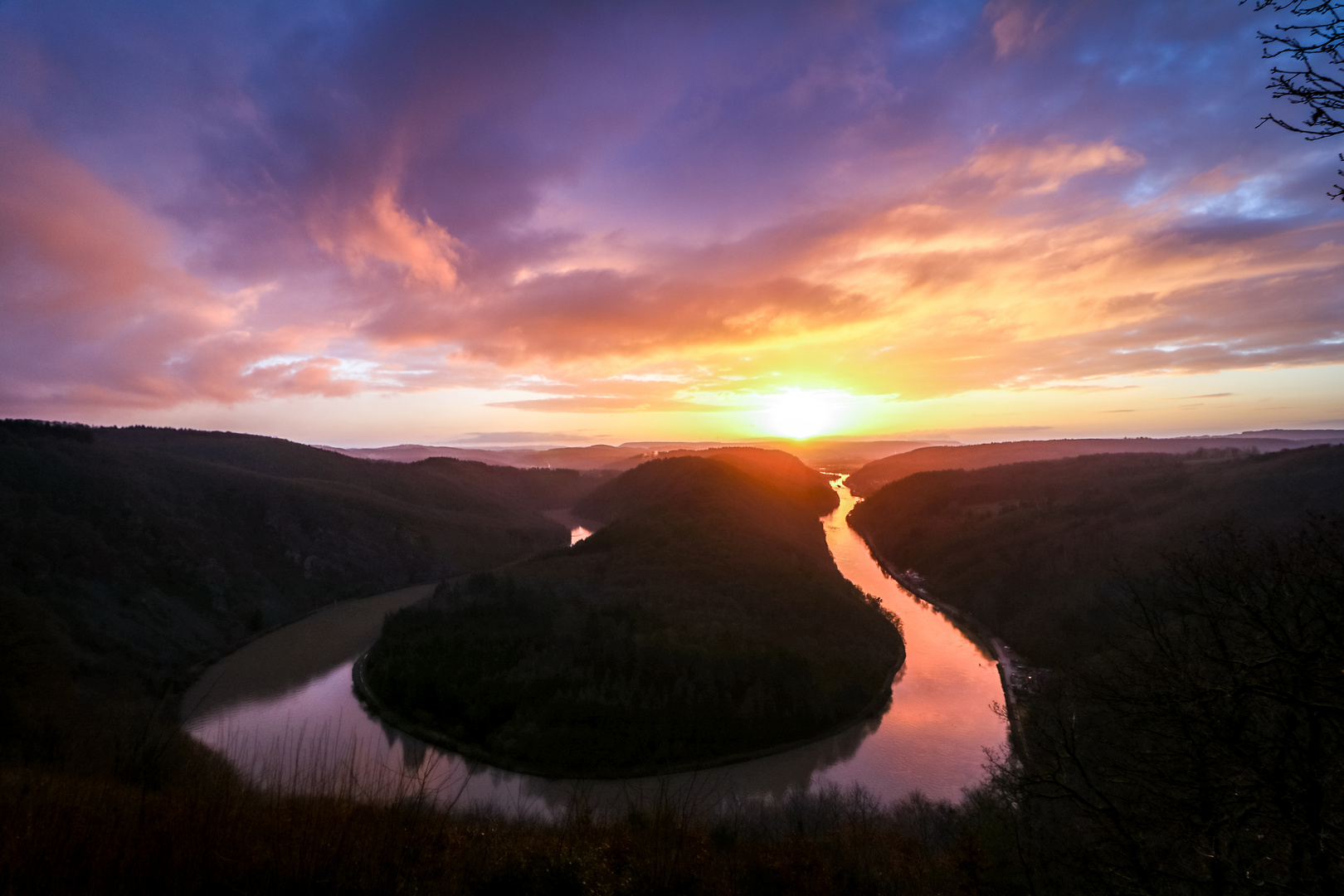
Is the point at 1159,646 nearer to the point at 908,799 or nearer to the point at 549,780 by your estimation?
the point at 908,799

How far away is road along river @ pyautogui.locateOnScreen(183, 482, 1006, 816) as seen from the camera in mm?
22438

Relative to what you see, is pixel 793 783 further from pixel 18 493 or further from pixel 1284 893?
pixel 18 493

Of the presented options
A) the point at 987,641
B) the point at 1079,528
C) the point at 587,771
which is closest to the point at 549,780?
the point at 587,771

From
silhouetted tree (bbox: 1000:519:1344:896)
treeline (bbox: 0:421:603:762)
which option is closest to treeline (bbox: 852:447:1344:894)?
silhouetted tree (bbox: 1000:519:1344:896)

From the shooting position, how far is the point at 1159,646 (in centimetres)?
965

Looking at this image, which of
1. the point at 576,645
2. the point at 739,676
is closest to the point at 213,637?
the point at 576,645

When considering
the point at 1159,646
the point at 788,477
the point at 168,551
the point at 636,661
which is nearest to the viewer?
the point at 1159,646

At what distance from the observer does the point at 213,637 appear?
128 ft

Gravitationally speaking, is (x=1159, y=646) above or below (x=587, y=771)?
above

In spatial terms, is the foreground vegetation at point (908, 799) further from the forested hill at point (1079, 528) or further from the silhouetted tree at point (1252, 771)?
the forested hill at point (1079, 528)

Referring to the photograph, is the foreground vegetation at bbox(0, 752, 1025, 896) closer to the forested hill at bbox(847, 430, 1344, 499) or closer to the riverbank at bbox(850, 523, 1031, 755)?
the riverbank at bbox(850, 523, 1031, 755)

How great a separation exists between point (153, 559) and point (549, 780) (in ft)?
127

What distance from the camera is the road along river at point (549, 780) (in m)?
22.4

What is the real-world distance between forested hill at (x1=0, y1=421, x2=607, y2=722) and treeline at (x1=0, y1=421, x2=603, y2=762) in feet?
0.44
